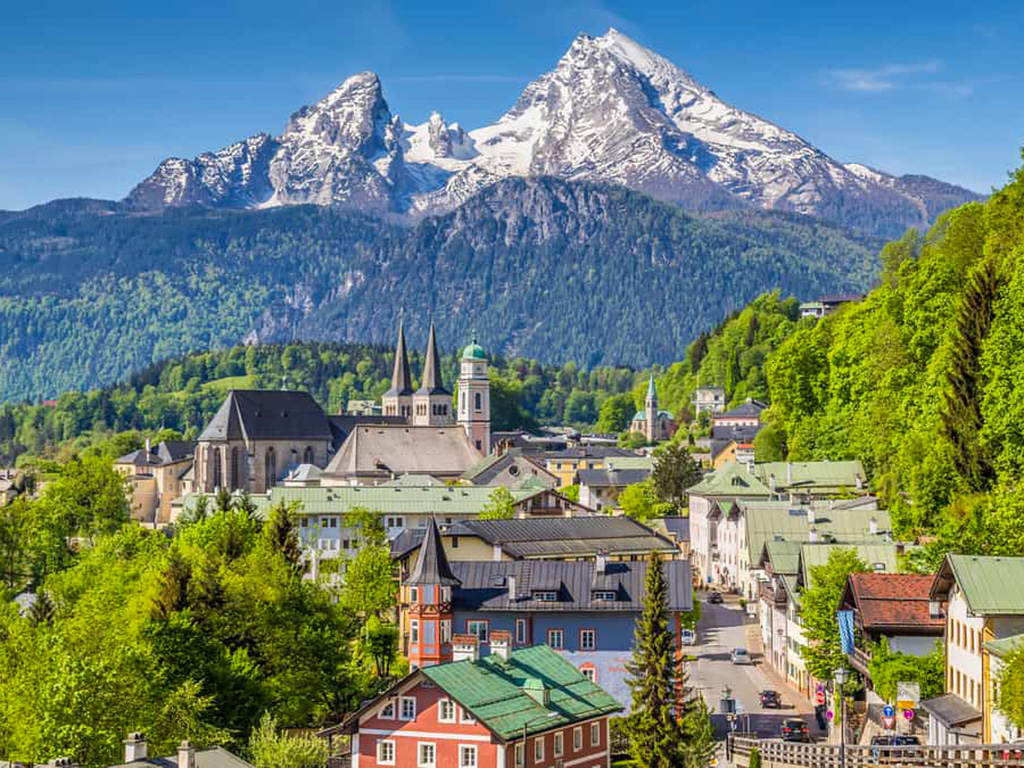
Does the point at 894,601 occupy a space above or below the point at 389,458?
below

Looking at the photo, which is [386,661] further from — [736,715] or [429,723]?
[429,723]

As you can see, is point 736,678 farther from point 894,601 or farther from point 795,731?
point 894,601

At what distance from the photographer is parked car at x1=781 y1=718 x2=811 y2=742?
69.7 meters

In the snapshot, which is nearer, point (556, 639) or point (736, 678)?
point (556, 639)

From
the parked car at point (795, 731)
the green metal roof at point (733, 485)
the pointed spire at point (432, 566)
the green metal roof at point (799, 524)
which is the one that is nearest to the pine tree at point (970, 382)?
the parked car at point (795, 731)

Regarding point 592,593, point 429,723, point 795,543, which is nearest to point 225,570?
point 592,593

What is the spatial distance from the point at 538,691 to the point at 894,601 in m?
14.6

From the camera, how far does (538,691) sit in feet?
214

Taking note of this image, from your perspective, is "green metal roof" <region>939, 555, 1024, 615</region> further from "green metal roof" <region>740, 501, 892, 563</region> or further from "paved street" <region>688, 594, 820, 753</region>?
"green metal roof" <region>740, 501, 892, 563</region>

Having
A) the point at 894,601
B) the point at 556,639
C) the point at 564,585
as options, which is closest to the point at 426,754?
the point at 894,601

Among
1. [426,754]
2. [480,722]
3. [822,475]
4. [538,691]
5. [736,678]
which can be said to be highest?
[822,475]

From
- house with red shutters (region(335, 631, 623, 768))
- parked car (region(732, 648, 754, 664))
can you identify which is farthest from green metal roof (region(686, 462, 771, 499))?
house with red shutters (region(335, 631, 623, 768))

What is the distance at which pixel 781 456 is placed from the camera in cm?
16262

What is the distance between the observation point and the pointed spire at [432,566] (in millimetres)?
83938
